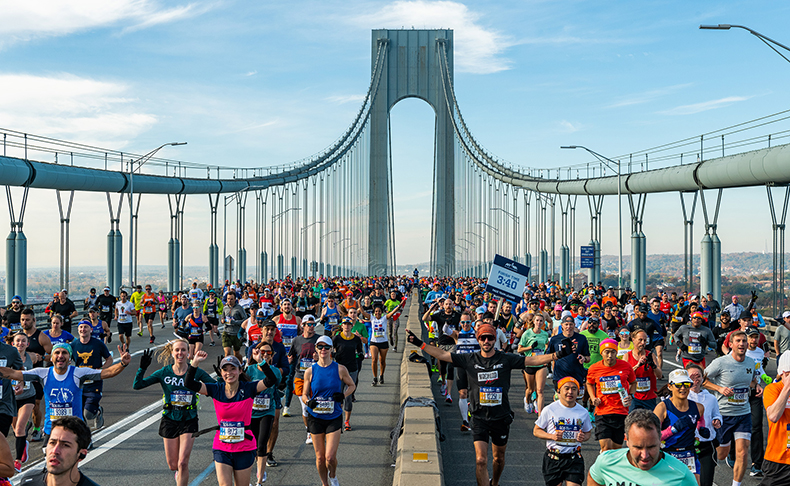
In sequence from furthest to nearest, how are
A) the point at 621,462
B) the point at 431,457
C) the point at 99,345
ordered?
1. the point at 99,345
2. the point at 431,457
3. the point at 621,462

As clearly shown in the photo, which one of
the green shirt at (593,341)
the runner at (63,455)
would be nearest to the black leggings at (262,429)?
the runner at (63,455)

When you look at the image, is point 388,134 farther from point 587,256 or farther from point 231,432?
point 231,432

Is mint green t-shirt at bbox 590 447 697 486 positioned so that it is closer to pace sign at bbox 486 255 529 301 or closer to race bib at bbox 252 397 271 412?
race bib at bbox 252 397 271 412

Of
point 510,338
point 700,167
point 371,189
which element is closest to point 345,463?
point 510,338

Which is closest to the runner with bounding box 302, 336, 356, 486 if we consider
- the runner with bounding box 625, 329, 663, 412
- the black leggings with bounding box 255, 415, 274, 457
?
the black leggings with bounding box 255, 415, 274, 457

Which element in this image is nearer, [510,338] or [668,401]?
[668,401]

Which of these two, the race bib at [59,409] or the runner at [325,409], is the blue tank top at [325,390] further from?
the race bib at [59,409]

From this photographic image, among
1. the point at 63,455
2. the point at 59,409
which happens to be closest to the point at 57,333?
the point at 59,409

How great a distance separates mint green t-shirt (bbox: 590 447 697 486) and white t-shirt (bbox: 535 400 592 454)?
2.32 metres

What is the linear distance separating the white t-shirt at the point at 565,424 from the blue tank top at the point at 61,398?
4.52 metres

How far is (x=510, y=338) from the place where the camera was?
52.6 feet

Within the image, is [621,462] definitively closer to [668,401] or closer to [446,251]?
[668,401]

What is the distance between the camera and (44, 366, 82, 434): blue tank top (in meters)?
7.61

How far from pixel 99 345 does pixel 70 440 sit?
6.90 m
